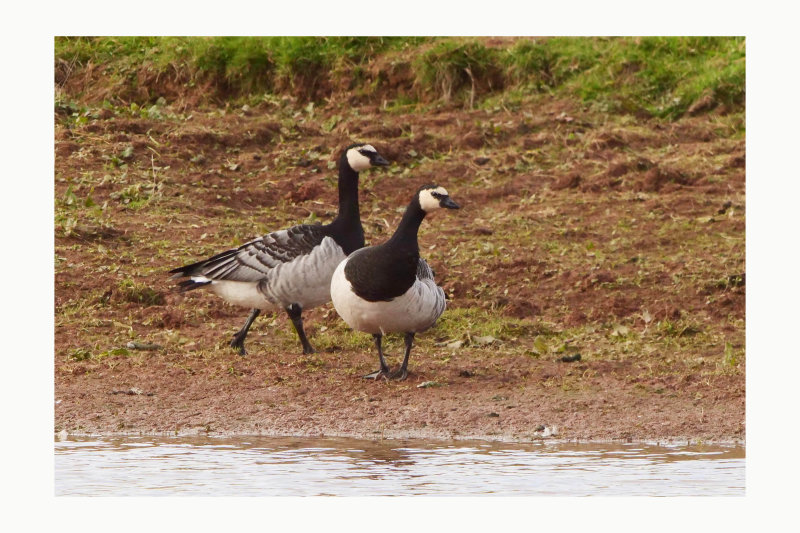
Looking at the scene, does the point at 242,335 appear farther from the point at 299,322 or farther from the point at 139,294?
the point at 139,294

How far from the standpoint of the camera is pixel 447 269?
11.7m

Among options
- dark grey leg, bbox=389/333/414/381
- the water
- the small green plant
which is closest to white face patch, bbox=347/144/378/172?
dark grey leg, bbox=389/333/414/381

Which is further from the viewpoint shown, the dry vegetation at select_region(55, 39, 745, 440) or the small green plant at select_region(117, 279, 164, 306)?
the small green plant at select_region(117, 279, 164, 306)

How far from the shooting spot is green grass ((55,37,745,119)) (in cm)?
1633

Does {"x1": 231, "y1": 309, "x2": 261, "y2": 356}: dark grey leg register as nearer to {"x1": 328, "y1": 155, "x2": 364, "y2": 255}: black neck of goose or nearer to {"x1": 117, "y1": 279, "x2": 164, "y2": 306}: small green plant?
{"x1": 328, "y1": 155, "x2": 364, "y2": 255}: black neck of goose

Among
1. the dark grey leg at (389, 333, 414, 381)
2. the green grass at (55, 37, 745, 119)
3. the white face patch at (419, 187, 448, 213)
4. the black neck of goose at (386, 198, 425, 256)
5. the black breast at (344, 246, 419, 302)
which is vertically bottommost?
the dark grey leg at (389, 333, 414, 381)

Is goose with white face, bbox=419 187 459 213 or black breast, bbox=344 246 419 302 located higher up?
goose with white face, bbox=419 187 459 213

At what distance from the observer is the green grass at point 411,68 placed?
1633cm

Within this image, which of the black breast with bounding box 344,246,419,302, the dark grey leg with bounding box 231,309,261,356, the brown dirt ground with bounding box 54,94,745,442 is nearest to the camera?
the brown dirt ground with bounding box 54,94,745,442

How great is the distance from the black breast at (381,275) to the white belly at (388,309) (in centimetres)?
6

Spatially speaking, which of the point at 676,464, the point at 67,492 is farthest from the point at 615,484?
the point at 67,492

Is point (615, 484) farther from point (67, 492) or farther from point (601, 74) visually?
point (601, 74)

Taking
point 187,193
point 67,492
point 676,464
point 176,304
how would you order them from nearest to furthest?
point 67,492 → point 676,464 → point 176,304 → point 187,193

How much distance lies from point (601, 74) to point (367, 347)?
8.25m
